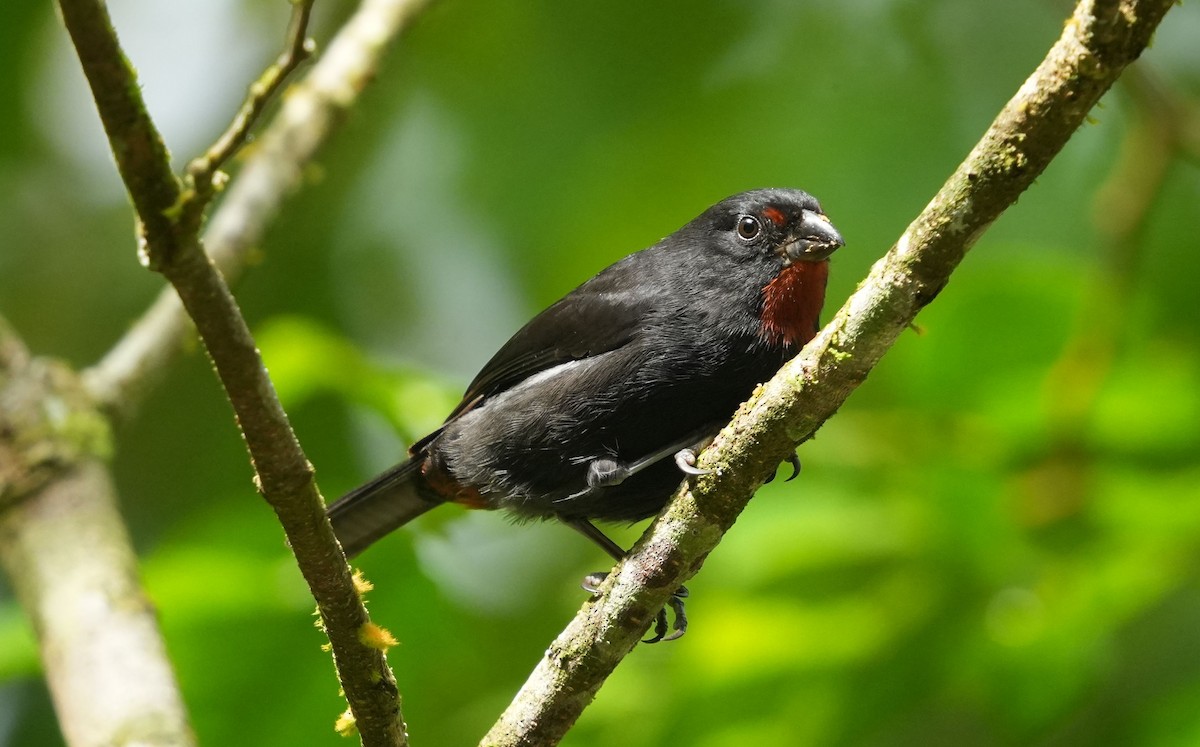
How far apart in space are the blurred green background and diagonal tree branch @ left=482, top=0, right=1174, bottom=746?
0.81 feet

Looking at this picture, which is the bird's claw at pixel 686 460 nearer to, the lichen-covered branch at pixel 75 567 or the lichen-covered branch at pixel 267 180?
the lichen-covered branch at pixel 75 567

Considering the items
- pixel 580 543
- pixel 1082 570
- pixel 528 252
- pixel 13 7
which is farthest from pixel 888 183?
pixel 13 7

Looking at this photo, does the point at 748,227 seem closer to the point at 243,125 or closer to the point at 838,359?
the point at 838,359

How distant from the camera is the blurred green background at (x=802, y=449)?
3.65 m

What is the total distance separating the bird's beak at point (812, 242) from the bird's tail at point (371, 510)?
4.66ft

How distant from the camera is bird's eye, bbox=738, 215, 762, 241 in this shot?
3873 mm

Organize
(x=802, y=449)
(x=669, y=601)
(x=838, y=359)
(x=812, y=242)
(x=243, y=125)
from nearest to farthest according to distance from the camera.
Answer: (x=243, y=125), (x=838, y=359), (x=669, y=601), (x=812, y=242), (x=802, y=449)

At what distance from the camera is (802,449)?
15.3 ft

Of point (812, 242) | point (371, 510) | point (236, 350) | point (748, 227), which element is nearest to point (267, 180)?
point (371, 510)

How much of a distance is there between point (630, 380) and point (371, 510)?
1.17 meters

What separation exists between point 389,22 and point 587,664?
3.21 meters

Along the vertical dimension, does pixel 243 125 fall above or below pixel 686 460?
below

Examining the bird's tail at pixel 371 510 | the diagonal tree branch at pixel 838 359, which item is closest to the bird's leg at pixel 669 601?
→ the diagonal tree branch at pixel 838 359

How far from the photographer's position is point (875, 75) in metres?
6.37
